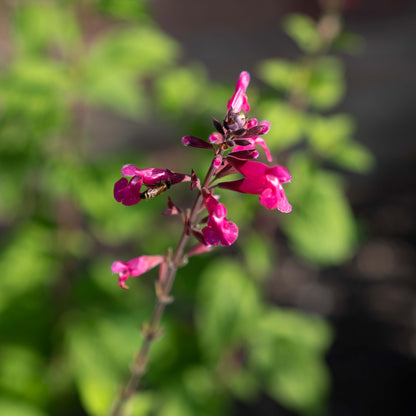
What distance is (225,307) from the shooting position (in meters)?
2.29

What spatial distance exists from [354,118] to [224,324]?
4169 mm

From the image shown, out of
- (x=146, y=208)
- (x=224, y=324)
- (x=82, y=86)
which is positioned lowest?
(x=224, y=324)

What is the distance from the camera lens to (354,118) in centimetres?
585

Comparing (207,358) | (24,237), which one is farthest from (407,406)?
(24,237)

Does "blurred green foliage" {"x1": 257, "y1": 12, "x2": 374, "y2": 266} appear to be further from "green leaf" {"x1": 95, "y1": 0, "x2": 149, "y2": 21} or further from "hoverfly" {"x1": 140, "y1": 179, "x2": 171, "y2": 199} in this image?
"hoverfly" {"x1": 140, "y1": 179, "x2": 171, "y2": 199}

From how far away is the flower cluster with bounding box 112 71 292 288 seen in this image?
1.05 meters

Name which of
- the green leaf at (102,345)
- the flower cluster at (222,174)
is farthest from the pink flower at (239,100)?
the green leaf at (102,345)

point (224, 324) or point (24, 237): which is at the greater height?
point (24, 237)

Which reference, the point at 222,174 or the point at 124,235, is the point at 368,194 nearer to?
the point at 124,235

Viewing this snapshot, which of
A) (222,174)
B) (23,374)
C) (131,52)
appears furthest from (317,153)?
(23,374)

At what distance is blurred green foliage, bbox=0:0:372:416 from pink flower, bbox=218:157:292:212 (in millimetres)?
950

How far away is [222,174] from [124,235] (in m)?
1.37

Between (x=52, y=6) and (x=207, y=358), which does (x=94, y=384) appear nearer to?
(x=207, y=358)

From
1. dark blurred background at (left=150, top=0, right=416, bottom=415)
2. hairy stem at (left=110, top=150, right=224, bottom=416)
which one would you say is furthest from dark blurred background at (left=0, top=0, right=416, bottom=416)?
hairy stem at (left=110, top=150, right=224, bottom=416)
